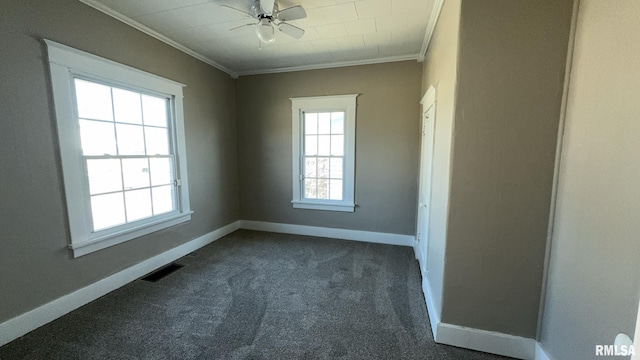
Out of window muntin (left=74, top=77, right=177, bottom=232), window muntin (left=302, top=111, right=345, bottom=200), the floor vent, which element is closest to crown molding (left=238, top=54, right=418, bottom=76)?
window muntin (left=302, top=111, right=345, bottom=200)

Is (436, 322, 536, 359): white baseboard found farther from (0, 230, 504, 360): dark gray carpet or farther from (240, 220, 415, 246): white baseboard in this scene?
(240, 220, 415, 246): white baseboard

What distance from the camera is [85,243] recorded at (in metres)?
2.23

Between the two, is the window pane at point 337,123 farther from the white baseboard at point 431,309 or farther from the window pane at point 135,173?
the window pane at point 135,173

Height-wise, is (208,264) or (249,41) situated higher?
(249,41)

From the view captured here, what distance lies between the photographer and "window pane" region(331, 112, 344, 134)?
3.85m

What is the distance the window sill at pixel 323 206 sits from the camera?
12.8ft

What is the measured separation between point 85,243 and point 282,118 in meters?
2.86

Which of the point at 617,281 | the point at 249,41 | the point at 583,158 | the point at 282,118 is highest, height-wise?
the point at 249,41

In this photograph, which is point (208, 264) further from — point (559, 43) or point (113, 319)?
point (559, 43)

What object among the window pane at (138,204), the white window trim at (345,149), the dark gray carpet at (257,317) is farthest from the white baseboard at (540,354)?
the window pane at (138,204)

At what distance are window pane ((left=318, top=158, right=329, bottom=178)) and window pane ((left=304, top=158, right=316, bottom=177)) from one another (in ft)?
0.28

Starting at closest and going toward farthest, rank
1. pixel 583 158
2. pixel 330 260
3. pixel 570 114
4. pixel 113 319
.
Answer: pixel 583 158 < pixel 570 114 < pixel 113 319 < pixel 330 260

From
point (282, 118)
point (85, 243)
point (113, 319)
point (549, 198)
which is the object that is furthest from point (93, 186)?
point (549, 198)

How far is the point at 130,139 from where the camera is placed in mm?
2654
